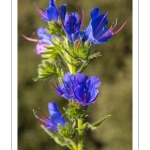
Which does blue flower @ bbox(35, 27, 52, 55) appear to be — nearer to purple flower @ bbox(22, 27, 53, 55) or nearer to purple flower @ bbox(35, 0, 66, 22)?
purple flower @ bbox(22, 27, 53, 55)

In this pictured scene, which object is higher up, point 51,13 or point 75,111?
point 51,13

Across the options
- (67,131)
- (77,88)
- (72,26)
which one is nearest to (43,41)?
(72,26)

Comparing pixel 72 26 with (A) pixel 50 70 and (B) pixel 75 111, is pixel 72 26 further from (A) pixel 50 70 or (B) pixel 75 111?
(B) pixel 75 111

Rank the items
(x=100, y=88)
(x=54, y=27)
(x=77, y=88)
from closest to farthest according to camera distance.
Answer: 1. (x=77, y=88)
2. (x=54, y=27)
3. (x=100, y=88)

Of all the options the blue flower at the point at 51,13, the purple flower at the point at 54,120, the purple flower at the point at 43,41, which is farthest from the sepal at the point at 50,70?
the blue flower at the point at 51,13

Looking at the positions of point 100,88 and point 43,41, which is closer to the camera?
point 43,41

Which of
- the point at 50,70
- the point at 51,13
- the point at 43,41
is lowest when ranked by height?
the point at 50,70
